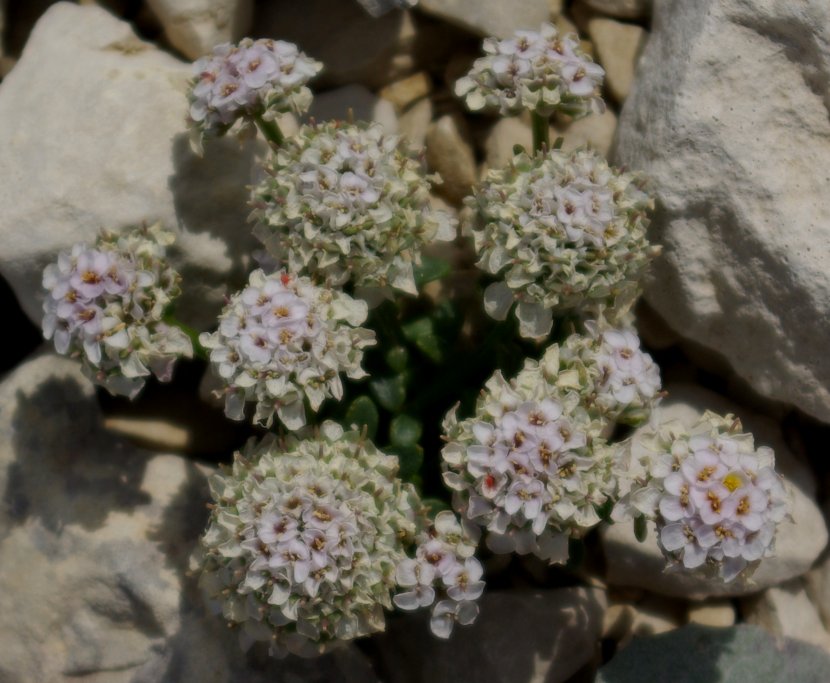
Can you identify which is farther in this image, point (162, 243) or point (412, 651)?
point (412, 651)

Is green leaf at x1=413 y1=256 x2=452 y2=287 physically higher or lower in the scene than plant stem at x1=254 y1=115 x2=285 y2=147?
lower

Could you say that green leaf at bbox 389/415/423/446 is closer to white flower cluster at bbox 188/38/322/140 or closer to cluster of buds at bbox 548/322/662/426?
cluster of buds at bbox 548/322/662/426

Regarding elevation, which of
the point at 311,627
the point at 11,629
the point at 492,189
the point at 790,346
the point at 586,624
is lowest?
the point at 11,629

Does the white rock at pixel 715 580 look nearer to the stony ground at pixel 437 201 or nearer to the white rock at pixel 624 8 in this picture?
the stony ground at pixel 437 201

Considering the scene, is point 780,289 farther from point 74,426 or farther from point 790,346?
point 74,426

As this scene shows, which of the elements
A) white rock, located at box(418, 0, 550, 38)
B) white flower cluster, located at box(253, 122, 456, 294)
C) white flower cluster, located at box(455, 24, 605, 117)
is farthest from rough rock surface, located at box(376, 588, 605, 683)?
white rock, located at box(418, 0, 550, 38)

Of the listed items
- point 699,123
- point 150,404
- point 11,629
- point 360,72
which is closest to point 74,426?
point 150,404
